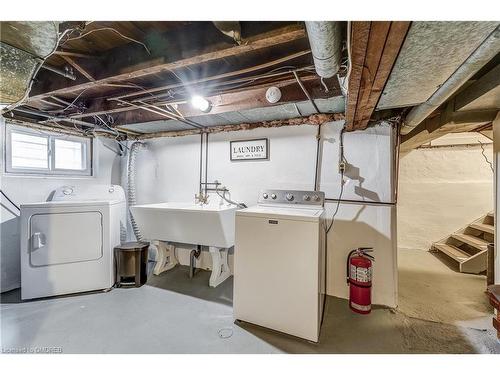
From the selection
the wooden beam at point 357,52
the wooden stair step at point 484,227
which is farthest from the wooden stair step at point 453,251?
the wooden beam at point 357,52

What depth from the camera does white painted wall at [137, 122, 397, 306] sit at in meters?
2.40

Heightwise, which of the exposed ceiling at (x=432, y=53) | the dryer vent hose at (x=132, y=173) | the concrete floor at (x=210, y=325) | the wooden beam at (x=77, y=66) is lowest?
the concrete floor at (x=210, y=325)

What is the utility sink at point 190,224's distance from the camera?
8.50 feet

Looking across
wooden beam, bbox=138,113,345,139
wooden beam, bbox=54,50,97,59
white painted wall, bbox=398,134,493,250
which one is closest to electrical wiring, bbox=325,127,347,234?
wooden beam, bbox=138,113,345,139

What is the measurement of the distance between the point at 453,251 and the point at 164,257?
4.85 metres

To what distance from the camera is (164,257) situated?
10.9 feet

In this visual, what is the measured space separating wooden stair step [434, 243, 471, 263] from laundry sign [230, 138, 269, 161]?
351 cm

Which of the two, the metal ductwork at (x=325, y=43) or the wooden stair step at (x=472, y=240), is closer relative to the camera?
the metal ductwork at (x=325, y=43)

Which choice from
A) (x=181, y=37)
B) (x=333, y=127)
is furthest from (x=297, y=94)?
(x=181, y=37)

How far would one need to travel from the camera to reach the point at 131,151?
3.74m

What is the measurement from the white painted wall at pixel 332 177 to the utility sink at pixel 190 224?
0.61 metres

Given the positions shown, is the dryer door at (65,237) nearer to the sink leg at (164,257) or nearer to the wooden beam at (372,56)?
the sink leg at (164,257)
